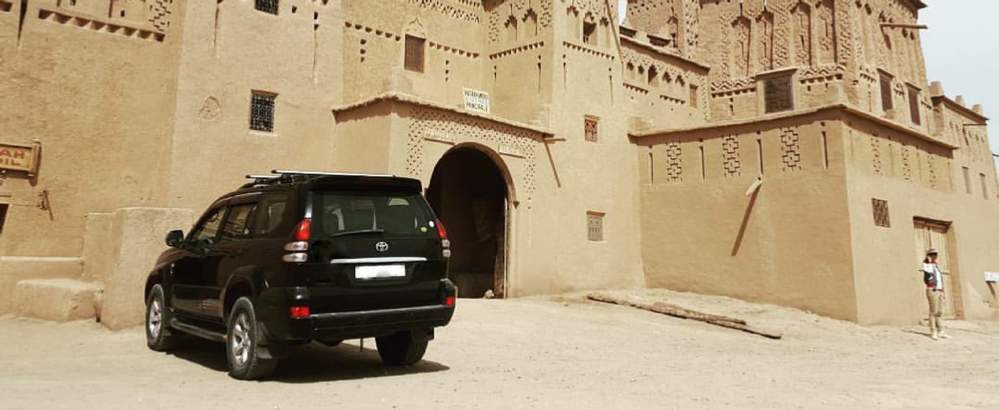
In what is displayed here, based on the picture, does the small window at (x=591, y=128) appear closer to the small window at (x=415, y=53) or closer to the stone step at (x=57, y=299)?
the small window at (x=415, y=53)

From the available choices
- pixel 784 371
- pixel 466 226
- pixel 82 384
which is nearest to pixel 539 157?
pixel 466 226

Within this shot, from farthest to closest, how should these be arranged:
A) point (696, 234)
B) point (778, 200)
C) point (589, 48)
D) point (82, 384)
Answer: point (589, 48)
point (696, 234)
point (778, 200)
point (82, 384)

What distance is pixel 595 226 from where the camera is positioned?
1761 centimetres

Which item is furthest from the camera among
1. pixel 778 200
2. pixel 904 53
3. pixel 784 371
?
pixel 904 53

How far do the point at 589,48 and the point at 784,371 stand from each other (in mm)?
12607

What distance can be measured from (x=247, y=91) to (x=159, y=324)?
769 centimetres

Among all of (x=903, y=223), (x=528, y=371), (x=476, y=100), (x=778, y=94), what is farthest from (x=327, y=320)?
(x=778, y=94)

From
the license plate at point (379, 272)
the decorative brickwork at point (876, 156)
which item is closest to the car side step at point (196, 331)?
the license plate at point (379, 272)

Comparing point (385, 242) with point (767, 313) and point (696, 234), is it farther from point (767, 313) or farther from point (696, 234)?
point (696, 234)

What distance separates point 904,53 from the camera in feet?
94.1

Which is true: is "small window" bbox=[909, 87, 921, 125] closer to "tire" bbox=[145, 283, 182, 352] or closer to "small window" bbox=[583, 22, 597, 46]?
"small window" bbox=[583, 22, 597, 46]

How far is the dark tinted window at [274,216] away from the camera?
562cm

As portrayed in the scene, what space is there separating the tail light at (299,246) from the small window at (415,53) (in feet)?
41.4

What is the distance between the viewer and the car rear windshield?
5.63 metres
